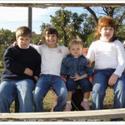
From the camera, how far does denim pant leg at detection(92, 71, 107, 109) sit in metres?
4.80

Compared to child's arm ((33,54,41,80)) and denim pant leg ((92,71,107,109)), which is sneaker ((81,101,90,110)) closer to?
denim pant leg ((92,71,107,109))

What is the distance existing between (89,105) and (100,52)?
0.66 m

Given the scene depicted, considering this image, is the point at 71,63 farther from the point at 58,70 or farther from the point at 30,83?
the point at 30,83

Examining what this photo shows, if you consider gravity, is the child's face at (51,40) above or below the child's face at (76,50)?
above

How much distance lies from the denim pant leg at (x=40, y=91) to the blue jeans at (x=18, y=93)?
5 centimetres

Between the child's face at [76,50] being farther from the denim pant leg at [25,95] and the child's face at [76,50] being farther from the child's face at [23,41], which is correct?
the denim pant leg at [25,95]

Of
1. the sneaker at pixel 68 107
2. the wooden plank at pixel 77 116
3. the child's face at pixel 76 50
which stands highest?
the child's face at pixel 76 50

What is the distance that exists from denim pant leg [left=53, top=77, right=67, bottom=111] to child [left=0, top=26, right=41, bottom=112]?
240 mm

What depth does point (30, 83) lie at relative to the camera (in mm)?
4863

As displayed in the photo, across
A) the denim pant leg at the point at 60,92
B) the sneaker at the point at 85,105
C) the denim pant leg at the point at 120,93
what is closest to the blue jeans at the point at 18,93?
the denim pant leg at the point at 60,92

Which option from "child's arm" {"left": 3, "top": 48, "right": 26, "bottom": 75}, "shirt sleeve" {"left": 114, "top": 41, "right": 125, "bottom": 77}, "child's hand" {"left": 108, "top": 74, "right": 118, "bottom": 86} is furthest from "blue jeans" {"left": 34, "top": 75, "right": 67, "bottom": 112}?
"shirt sleeve" {"left": 114, "top": 41, "right": 125, "bottom": 77}

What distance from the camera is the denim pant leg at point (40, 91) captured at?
15.9ft

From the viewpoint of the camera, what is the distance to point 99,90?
4801mm

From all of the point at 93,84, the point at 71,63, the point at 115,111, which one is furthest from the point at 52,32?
the point at 115,111
